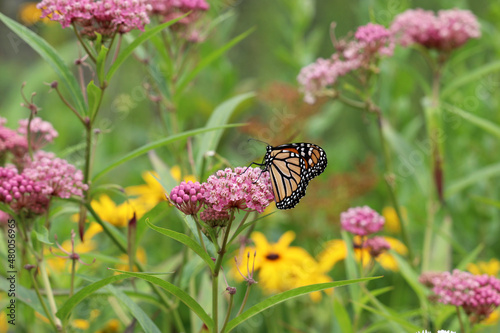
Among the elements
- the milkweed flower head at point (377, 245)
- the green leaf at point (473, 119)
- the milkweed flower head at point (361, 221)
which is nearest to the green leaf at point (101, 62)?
the milkweed flower head at point (361, 221)

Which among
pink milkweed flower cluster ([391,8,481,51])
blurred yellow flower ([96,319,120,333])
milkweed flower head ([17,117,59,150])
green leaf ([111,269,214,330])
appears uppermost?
pink milkweed flower cluster ([391,8,481,51])

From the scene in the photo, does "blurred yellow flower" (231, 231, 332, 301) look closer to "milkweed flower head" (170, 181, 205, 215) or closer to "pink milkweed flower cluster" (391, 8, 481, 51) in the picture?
"pink milkweed flower cluster" (391, 8, 481, 51)

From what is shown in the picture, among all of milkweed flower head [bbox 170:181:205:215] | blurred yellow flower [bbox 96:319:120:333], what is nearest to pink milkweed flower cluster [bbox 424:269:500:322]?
milkweed flower head [bbox 170:181:205:215]

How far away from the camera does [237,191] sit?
93cm

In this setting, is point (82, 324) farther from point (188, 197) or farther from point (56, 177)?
point (188, 197)

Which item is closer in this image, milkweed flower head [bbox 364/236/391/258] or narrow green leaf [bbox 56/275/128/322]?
narrow green leaf [bbox 56/275/128/322]

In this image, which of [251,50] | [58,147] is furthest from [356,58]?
[251,50]

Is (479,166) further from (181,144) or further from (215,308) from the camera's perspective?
(215,308)

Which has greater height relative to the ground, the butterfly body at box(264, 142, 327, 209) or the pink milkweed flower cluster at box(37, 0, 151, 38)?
the pink milkweed flower cluster at box(37, 0, 151, 38)

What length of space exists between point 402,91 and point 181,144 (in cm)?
119

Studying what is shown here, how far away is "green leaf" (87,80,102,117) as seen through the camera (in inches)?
44.4

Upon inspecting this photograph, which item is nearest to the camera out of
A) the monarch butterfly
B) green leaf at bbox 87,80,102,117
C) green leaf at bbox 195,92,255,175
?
green leaf at bbox 87,80,102,117

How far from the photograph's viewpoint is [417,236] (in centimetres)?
256

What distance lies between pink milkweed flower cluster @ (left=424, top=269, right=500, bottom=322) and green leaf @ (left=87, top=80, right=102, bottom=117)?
76 centimetres
